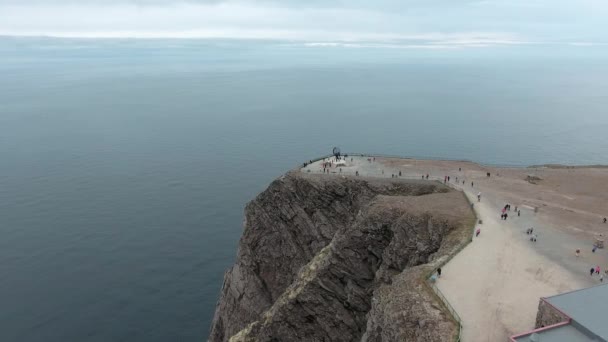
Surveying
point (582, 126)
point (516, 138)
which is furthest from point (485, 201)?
point (582, 126)

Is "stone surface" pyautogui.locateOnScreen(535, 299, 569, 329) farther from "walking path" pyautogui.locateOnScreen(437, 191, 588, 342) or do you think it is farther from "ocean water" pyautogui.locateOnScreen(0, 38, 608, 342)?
"ocean water" pyautogui.locateOnScreen(0, 38, 608, 342)

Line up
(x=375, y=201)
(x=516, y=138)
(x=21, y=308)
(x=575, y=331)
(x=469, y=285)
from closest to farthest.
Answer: (x=575, y=331) < (x=469, y=285) < (x=375, y=201) < (x=21, y=308) < (x=516, y=138)

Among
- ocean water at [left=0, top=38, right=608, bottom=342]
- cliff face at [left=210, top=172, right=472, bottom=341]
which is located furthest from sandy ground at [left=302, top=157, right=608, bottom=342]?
ocean water at [left=0, top=38, right=608, bottom=342]

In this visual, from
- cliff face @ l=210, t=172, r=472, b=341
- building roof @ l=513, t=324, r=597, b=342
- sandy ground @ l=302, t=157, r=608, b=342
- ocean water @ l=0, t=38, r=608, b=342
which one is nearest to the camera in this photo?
building roof @ l=513, t=324, r=597, b=342

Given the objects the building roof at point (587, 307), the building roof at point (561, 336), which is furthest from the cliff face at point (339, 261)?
the building roof at point (587, 307)

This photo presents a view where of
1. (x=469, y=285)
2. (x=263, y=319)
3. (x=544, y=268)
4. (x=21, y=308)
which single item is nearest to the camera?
(x=469, y=285)

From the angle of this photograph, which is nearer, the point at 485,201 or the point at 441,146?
the point at 485,201

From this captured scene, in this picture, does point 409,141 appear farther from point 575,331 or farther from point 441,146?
point 575,331
